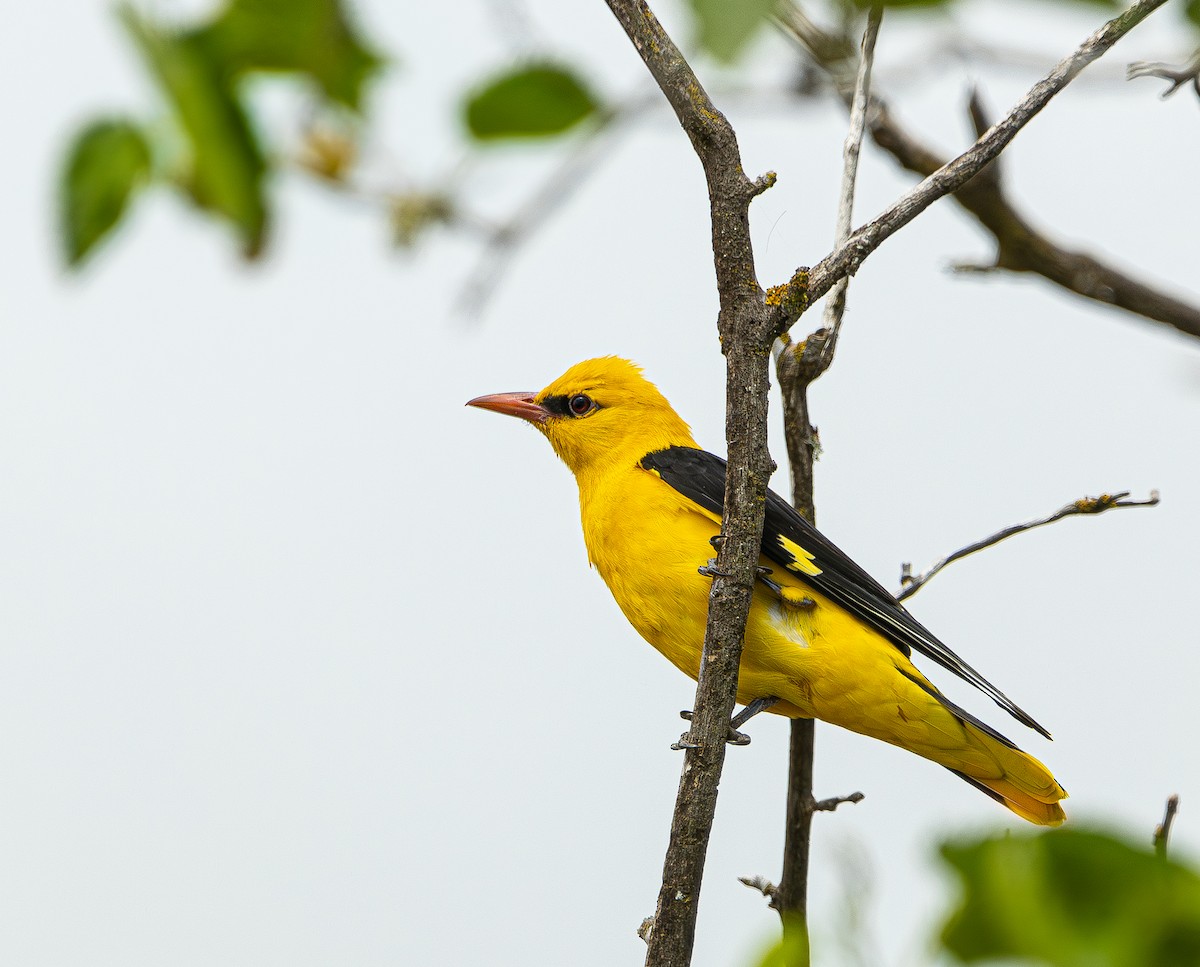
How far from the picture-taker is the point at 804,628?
4.13 m

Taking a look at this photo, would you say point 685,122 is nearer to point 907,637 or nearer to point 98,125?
point 98,125

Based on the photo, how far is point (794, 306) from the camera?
2.74m

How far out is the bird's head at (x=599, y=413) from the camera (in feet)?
16.8

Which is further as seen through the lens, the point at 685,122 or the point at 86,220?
the point at 685,122

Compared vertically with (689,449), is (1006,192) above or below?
above

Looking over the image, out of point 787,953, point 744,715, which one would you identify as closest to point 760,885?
point 744,715

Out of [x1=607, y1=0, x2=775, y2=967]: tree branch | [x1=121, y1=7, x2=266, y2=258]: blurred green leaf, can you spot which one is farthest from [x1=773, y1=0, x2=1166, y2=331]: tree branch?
[x1=121, y1=7, x2=266, y2=258]: blurred green leaf

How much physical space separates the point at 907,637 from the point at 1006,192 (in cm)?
152

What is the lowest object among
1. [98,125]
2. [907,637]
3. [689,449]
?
[98,125]

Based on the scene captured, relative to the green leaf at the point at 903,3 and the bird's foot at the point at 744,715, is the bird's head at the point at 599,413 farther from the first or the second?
the green leaf at the point at 903,3

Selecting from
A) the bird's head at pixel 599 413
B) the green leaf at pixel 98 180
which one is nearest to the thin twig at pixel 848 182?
the bird's head at pixel 599 413

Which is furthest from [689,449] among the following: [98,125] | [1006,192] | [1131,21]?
[98,125]

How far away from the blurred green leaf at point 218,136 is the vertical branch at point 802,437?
2.75m

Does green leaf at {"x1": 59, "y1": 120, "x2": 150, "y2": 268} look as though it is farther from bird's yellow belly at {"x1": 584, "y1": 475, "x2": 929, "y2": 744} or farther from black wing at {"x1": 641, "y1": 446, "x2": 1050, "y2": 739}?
bird's yellow belly at {"x1": 584, "y1": 475, "x2": 929, "y2": 744}
